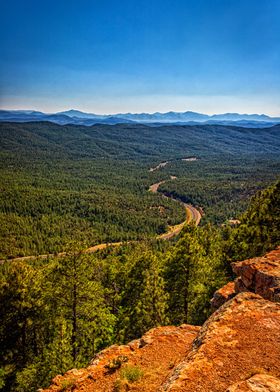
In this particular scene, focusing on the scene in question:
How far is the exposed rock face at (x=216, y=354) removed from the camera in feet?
42.1

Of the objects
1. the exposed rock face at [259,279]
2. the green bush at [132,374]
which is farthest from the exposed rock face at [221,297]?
the green bush at [132,374]

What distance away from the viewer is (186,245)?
104ft

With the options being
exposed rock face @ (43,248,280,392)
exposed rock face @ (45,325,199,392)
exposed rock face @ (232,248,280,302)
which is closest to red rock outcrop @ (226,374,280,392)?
exposed rock face @ (43,248,280,392)

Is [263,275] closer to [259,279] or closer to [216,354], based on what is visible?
[259,279]

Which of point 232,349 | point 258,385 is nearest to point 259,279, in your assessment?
point 232,349

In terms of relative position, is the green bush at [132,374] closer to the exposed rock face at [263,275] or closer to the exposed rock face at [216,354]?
the exposed rock face at [216,354]

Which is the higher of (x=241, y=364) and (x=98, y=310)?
(x=241, y=364)

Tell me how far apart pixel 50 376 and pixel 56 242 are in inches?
4468

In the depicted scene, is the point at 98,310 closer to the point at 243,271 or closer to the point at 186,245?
the point at 186,245

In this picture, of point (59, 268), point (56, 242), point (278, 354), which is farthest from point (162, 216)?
point (278, 354)

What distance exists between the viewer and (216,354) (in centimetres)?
1441

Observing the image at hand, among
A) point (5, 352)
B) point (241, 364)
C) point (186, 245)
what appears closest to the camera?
point (241, 364)

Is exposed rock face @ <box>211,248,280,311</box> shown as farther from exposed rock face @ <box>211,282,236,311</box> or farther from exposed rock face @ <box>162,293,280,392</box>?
exposed rock face @ <box>162,293,280,392</box>

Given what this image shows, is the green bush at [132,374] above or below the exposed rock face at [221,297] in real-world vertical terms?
above
